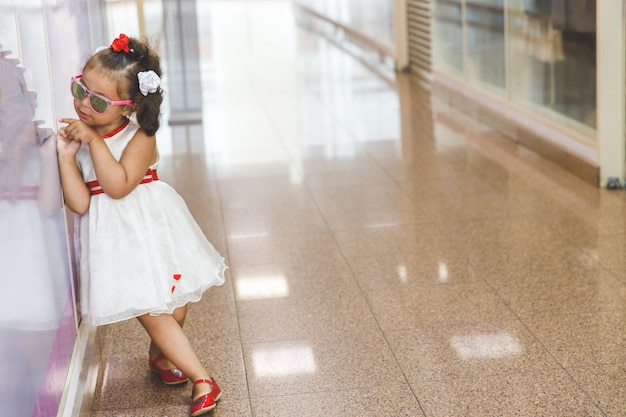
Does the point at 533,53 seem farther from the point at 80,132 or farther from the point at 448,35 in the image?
the point at 80,132

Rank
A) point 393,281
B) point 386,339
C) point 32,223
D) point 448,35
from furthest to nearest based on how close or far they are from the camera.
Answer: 1. point 448,35
2. point 393,281
3. point 386,339
4. point 32,223

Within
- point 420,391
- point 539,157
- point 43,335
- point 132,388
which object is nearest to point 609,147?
point 539,157

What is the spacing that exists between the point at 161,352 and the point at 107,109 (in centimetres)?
98

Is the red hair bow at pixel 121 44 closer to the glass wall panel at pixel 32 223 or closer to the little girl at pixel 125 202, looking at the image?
the little girl at pixel 125 202

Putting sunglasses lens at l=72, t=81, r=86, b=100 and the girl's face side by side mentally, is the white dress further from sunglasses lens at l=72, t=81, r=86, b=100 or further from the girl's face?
sunglasses lens at l=72, t=81, r=86, b=100

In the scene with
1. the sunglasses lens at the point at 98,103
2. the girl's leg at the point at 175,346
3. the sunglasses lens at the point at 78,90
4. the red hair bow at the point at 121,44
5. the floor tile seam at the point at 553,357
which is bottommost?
the floor tile seam at the point at 553,357

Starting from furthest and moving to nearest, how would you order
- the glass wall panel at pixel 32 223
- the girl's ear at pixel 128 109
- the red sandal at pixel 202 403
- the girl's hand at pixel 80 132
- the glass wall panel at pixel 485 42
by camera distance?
the glass wall panel at pixel 485 42 < the red sandal at pixel 202 403 < the girl's ear at pixel 128 109 < the girl's hand at pixel 80 132 < the glass wall panel at pixel 32 223

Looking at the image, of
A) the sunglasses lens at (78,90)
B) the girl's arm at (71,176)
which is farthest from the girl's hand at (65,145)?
the sunglasses lens at (78,90)

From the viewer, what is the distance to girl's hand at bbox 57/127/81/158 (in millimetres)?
2889

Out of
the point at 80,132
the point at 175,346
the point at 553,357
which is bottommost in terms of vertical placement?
the point at 553,357

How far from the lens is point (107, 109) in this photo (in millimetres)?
2895

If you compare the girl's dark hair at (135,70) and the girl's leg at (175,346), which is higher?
the girl's dark hair at (135,70)

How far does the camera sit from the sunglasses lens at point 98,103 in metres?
2.86

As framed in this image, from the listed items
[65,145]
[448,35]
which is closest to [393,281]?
[65,145]
